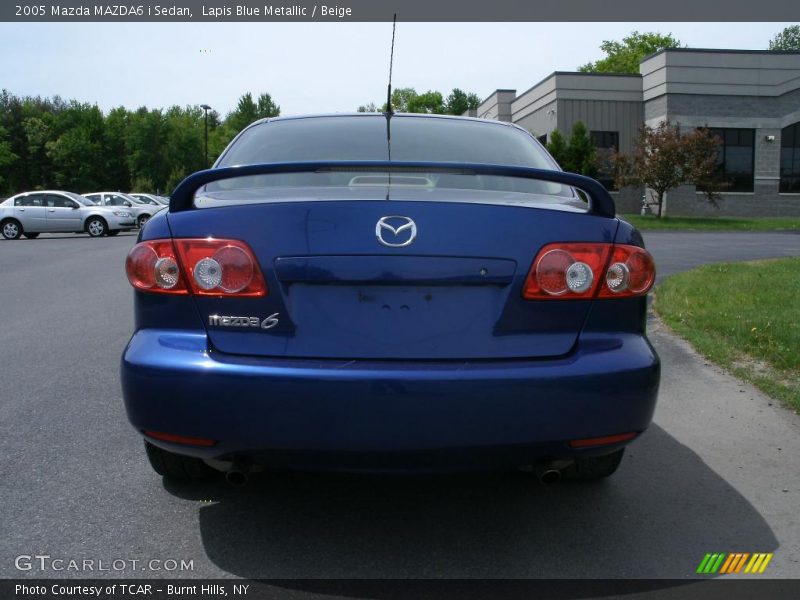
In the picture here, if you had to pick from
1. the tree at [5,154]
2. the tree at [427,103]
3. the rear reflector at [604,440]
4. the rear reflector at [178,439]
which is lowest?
the rear reflector at [604,440]

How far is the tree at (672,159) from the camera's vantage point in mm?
29844

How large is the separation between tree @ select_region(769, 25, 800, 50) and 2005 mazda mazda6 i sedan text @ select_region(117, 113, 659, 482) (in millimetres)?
126374

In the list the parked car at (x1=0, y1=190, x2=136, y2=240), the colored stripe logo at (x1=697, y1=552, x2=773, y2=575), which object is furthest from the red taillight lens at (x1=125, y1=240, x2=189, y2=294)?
the parked car at (x1=0, y1=190, x2=136, y2=240)

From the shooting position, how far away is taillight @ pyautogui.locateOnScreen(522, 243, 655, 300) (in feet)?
8.92

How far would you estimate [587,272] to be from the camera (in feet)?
9.14

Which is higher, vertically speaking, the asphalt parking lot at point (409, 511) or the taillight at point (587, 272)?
the taillight at point (587, 272)

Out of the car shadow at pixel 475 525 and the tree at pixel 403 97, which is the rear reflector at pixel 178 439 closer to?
the car shadow at pixel 475 525

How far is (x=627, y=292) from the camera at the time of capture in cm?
286

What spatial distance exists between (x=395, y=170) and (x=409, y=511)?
142 centimetres

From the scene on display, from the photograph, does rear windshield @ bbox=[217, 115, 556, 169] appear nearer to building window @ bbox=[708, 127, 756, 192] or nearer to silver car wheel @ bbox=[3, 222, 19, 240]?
silver car wheel @ bbox=[3, 222, 19, 240]

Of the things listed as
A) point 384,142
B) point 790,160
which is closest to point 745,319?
point 384,142

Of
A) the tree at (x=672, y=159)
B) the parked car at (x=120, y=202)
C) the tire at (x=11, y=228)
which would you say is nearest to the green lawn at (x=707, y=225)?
the tree at (x=672, y=159)

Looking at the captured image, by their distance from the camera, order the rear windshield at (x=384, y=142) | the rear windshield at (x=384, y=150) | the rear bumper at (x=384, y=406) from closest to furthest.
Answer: the rear bumper at (x=384, y=406) < the rear windshield at (x=384, y=150) < the rear windshield at (x=384, y=142)

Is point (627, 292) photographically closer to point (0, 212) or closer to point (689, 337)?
point (689, 337)
